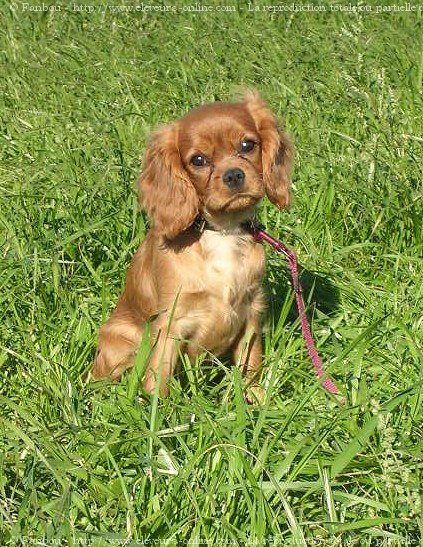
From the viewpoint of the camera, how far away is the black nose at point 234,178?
3203 mm

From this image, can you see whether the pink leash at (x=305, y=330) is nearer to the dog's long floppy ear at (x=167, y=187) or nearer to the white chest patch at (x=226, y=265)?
the white chest patch at (x=226, y=265)

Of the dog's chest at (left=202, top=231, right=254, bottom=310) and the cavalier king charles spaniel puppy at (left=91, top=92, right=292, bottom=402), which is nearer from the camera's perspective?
the cavalier king charles spaniel puppy at (left=91, top=92, right=292, bottom=402)

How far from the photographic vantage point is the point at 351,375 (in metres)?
3.31

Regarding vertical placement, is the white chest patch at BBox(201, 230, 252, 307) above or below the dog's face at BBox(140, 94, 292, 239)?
below

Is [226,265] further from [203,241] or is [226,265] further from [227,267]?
[203,241]

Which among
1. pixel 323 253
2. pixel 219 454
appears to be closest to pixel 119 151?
pixel 323 253

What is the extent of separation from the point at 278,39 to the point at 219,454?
4075 mm

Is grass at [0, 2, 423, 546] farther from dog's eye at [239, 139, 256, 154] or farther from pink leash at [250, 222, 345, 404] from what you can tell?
dog's eye at [239, 139, 256, 154]

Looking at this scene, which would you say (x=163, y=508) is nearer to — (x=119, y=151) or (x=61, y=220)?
(x=61, y=220)

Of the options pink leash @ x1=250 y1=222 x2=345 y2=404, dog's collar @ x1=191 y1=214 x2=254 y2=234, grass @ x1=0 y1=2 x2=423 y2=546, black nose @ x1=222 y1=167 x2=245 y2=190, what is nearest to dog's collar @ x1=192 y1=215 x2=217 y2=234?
dog's collar @ x1=191 y1=214 x2=254 y2=234

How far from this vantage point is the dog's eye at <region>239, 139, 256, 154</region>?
338cm

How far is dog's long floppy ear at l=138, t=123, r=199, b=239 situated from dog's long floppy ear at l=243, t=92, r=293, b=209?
0.96ft

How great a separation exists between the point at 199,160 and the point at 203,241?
0.98ft

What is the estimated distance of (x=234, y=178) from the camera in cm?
321
